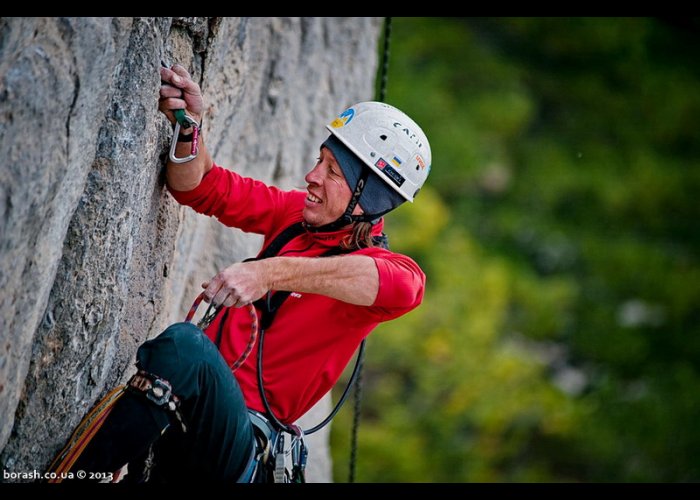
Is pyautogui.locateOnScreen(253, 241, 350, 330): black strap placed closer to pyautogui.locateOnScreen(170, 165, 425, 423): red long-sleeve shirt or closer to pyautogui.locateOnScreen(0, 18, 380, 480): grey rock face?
pyautogui.locateOnScreen(170, 165, 425, 423): red long-sleeve shirt

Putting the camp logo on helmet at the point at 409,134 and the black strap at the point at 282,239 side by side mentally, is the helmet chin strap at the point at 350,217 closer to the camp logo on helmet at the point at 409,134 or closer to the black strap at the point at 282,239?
the black strap at the point at 282,239

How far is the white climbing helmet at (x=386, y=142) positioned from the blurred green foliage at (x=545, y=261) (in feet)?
23.6

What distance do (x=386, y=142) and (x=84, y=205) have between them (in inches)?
44.2

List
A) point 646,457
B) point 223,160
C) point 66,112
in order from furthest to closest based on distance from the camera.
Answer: point 646,457, point 223,160, point 66,112

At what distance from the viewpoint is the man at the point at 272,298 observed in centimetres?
248

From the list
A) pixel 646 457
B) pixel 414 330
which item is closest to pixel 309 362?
pixel 414 330

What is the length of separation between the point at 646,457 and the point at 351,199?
9.23m

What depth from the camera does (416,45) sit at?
11.8m

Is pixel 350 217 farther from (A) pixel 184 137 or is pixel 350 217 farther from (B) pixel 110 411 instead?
(B) pixel 110 411

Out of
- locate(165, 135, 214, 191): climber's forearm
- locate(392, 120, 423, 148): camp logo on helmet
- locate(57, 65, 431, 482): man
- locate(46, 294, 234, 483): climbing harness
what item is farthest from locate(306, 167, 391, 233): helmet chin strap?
locate(46, 294, 234, 483): climbing harness

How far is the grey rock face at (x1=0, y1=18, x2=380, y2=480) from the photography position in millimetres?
2052
